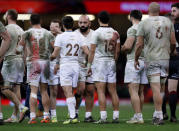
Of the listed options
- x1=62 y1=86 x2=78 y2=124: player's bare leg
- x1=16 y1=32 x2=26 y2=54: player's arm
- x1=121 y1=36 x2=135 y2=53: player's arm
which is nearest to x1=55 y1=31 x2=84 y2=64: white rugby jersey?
x1=62 y1=86 x2=78 y2=124: player's bare leg

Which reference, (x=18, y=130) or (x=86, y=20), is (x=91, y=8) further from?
(x=18, y=130)

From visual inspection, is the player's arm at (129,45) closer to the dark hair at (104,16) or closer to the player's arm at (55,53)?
the dark hair at (104,16)

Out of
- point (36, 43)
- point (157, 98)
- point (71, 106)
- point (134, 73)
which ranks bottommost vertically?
point (71, 106)

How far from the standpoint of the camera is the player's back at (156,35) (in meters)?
10.6

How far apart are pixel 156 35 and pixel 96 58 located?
1429mm

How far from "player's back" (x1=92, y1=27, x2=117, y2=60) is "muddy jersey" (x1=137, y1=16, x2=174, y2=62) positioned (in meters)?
0.82

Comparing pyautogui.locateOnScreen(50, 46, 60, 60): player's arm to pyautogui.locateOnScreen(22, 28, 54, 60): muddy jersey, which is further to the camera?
pyautogui.locateOnScreen(22, 28, 54, 60): muddy jersey

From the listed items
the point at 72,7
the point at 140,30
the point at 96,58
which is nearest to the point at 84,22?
the point at 96,58

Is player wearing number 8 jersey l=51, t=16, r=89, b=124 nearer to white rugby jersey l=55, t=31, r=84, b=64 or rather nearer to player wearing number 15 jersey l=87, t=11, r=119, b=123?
white rugby jersey l=55, t=31, r=84, b=64

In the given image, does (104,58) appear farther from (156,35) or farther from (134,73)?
(156,35)

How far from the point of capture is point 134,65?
427 inches

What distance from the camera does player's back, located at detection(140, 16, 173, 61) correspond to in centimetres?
1059

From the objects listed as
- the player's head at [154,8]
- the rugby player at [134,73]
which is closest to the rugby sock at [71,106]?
the rugby player at [134,73]

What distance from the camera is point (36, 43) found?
37.1 feet
